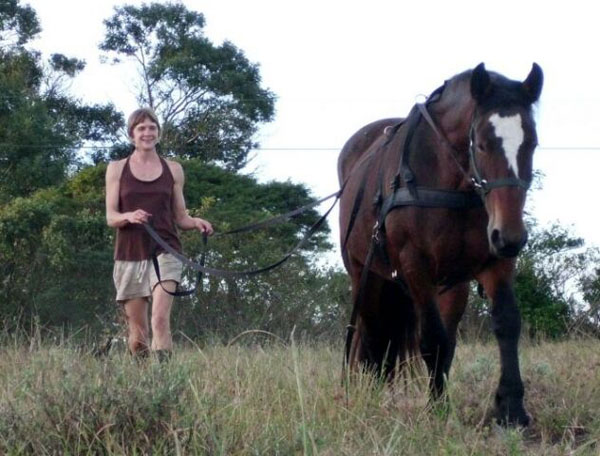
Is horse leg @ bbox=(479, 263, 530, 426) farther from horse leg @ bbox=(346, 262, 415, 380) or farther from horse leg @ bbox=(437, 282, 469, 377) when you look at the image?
horse leg @ bbox=(346, 262, 415, 380)

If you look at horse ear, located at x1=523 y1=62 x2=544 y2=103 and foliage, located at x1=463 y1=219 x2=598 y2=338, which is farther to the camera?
foliage, located at x1=463 y1=219 x2=598 y2=338

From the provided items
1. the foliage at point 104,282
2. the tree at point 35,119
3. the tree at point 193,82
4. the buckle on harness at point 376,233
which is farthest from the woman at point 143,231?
the tree at point 193,82

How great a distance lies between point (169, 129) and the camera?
3678 cm

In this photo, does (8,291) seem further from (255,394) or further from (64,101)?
(64,101)

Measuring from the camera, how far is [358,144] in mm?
9242

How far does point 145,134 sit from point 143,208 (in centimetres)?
48

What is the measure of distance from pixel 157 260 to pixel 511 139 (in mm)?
2670

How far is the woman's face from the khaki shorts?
710mm

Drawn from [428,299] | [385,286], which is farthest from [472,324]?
[428,299]

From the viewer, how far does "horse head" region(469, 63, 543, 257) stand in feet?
20.1

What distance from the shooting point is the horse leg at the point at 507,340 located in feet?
20.9

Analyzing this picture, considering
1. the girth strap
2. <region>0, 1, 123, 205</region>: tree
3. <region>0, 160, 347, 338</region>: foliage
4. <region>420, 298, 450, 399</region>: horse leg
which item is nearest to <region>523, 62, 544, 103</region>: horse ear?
the girth strap

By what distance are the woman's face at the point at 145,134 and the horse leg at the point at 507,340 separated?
94.6 inches

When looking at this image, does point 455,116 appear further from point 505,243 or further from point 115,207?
point 115,207
